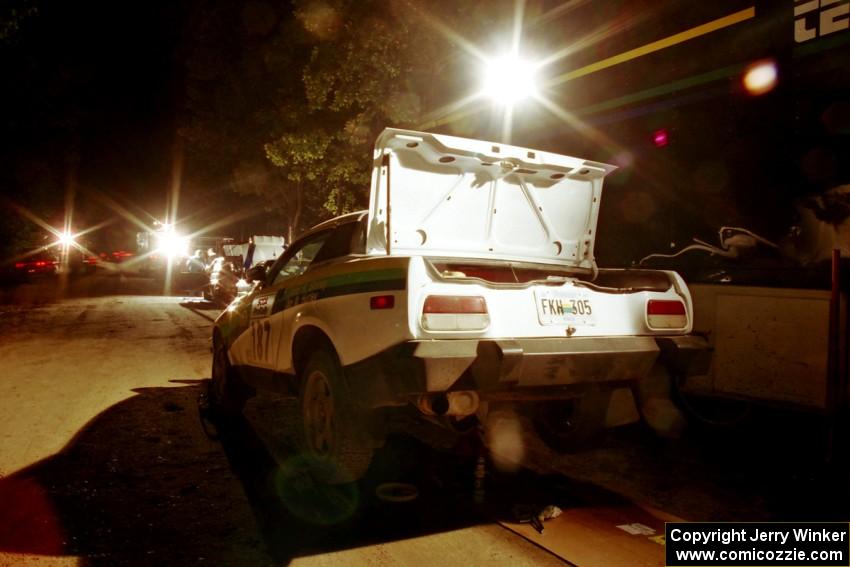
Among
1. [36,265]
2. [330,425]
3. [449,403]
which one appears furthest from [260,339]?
[36,265]

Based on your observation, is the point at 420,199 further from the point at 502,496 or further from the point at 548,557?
the point at 548,557

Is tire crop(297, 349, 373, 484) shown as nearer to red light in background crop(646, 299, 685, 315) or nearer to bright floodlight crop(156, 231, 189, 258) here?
red light in background crop(646, 299, 685, 315)

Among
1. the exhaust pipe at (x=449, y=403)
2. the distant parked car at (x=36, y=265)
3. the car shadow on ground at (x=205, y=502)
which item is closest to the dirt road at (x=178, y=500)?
the car shadow on ground at (x=205, y=502)

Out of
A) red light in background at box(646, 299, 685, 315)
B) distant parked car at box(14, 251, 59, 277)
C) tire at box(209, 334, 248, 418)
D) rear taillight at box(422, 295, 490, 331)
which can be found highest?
distant parked car at box(14, 251, 59, 277)

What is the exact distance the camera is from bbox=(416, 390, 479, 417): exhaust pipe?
3932mm

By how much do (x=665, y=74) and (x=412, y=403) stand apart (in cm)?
585

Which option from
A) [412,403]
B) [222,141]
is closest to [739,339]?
[412,403]

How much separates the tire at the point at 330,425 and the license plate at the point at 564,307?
1324 mm

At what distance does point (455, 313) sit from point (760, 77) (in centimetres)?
493

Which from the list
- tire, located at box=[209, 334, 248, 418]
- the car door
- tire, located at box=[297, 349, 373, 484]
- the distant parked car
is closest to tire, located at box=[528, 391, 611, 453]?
tire, located at box=[297, 349, 373, 484]

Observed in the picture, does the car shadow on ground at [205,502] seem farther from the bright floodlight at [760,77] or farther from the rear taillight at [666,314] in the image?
the bright floodlight at [760,77]

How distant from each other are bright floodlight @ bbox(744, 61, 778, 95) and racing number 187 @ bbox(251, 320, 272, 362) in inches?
210

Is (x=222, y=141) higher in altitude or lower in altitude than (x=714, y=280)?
higher

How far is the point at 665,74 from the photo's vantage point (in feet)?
26.0
